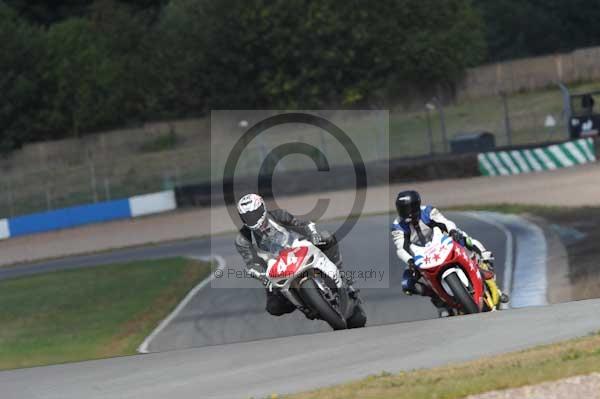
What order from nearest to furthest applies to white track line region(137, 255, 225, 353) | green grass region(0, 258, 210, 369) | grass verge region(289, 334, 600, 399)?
grass verge region(289, 334, 600, 399) → white track line region(137, 255, 225, 353) → green grass region(0, 258, 210, 369)

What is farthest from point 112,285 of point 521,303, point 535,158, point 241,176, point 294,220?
point 535,158

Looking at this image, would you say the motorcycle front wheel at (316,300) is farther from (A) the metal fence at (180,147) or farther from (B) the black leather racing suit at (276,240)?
(A) the metal fence at (180,147)

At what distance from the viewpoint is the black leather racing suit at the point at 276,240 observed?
10.5 metres

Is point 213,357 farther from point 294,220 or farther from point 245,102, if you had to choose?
point 245,102

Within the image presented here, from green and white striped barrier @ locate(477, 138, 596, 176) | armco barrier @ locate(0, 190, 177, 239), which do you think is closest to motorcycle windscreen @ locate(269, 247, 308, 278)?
armco barrier @ locate(0, 190, 177, 239)

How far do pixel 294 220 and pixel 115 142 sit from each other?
971 centimetres

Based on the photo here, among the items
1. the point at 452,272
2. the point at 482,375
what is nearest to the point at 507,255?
the point at 452,272

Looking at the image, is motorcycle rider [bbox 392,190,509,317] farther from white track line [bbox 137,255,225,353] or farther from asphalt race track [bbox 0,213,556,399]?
white track line [bbox 137,255,225,353]

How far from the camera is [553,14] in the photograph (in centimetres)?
2305

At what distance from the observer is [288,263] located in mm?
10086

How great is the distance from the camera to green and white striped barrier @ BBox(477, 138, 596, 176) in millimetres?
20016

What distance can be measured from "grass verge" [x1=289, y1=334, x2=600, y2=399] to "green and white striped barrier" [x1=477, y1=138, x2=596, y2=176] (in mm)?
11652

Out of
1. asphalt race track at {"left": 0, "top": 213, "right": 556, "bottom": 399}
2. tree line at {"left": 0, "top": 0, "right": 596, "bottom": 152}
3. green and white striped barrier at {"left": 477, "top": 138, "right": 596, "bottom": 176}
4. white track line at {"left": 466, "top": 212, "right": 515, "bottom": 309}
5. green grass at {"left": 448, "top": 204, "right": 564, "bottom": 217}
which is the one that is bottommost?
asphalt race track at {"left": 0, "top": 213, "right": 556, "bottom": 399}

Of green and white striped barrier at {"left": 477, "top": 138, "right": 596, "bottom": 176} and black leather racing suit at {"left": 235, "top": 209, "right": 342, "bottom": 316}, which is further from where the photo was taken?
green and white striped barrier at {"left": 477, "top": 138, "right": 596, "bottom": 176}
